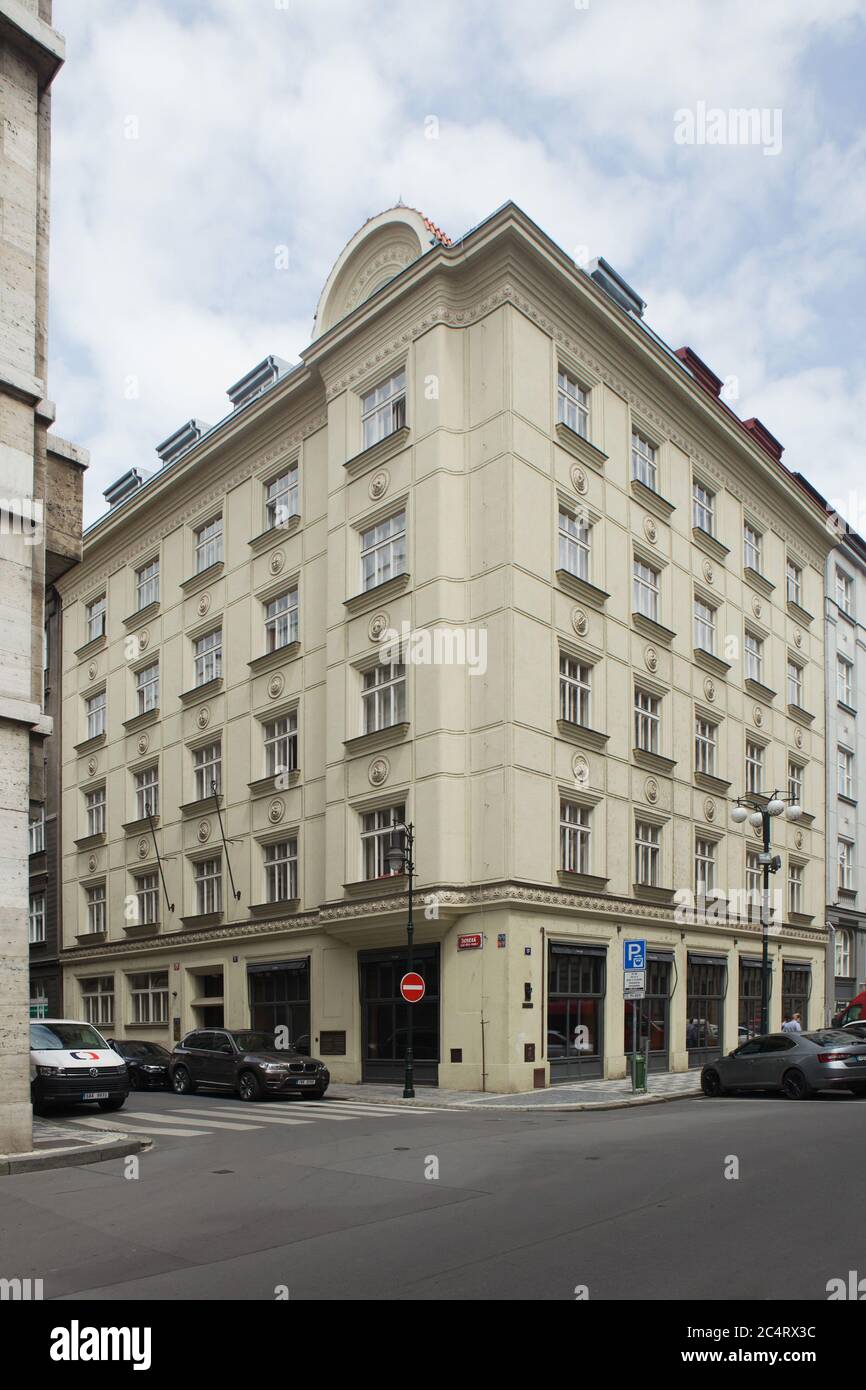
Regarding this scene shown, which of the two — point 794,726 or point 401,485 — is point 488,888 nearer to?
point 401,485

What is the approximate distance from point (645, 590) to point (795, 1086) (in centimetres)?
1560

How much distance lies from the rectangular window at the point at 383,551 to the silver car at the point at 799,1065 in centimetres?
1337

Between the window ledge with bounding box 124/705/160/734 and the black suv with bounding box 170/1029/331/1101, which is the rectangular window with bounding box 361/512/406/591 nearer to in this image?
the black suv with bounding box 170/1029/331/1101

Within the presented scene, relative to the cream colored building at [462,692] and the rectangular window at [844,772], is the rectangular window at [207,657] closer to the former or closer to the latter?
the cream colored building at [462,692]

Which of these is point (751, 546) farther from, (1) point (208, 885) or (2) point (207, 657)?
(1) point (208, 885)

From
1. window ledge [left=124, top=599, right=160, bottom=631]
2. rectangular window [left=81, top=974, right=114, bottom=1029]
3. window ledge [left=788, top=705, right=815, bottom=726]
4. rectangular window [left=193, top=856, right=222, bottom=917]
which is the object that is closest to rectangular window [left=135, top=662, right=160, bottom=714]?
window ledge [left=124, top=599, right=160, bottom=631]

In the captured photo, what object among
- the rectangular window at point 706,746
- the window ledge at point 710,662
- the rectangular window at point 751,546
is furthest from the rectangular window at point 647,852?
the rectangular window at point 751,546

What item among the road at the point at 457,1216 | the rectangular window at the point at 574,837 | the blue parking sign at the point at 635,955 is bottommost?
the blue parking sign at the point at 635,955

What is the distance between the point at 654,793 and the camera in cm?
3206

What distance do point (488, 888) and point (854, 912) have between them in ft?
83.5

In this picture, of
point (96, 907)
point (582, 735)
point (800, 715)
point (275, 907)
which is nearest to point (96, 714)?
point (96, 907)

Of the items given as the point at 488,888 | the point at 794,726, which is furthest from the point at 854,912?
the point at 488,888

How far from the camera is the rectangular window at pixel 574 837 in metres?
28.0

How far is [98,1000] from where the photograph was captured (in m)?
42.6
